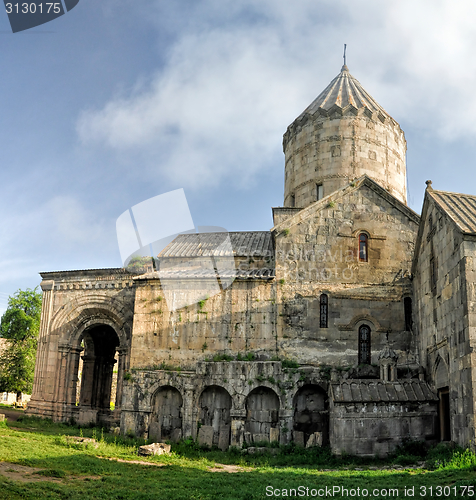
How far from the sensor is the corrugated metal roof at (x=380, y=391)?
45.2 feet

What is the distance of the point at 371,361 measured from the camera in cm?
1697

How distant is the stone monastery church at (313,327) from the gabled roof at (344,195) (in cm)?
5

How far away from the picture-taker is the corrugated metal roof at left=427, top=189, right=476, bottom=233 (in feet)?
41.9

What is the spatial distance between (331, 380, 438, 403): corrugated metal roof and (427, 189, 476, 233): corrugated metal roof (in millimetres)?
4554

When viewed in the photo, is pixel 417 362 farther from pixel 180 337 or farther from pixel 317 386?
pixel 180 337

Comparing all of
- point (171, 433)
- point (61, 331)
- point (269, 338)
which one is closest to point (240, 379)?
point (269, 338)

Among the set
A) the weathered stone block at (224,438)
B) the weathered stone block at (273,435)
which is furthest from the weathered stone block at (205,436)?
the weathered stone block at (273,435)

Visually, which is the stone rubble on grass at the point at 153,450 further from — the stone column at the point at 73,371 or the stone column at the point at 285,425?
the stone column at the point at 73,371

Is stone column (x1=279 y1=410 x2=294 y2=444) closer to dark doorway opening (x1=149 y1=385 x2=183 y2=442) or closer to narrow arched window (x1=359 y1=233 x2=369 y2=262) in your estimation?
dark doorway opening (x1=149 y1=385 x2=183 y2=442)

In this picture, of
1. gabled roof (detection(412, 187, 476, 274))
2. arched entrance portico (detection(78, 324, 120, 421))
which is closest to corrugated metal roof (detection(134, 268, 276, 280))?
gabled roof (detection(412, 187, 476, 274))

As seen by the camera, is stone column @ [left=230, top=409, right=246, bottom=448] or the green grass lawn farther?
stone column @ [left=230, top=409, right=246, bottom=448]

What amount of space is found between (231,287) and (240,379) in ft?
10.1

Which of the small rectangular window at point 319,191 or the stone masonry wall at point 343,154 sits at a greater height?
the stone masonry wall at point 343,154

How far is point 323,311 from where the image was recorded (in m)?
17.5
